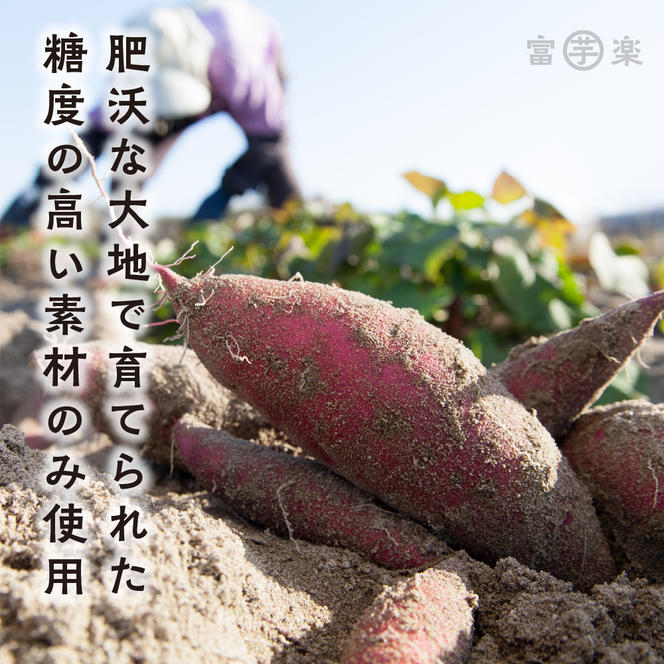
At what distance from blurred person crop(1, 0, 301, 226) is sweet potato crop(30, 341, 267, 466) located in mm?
2267

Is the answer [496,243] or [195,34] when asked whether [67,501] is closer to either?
[496,243]

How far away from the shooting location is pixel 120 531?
2.32 ft

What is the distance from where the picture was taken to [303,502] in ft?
3.12

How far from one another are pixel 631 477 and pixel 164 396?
0.84 m

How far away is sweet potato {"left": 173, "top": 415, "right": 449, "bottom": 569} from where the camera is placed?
34.9 inches

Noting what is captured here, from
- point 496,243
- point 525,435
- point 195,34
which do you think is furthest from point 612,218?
point 525,435

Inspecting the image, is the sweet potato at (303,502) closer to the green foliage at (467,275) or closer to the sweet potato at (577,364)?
the sweet potato at (577,364)

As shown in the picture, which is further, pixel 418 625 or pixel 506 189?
pixel 506 189

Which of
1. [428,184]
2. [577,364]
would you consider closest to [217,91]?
[428,184]

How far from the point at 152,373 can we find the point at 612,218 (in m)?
11.5

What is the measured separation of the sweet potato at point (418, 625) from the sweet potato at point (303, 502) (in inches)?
4.1

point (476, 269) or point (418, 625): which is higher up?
point (476, 269)

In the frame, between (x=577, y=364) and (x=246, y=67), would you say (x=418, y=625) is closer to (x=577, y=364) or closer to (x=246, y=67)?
(x=577, y=364)

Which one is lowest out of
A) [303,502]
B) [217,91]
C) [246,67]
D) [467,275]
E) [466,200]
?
[303,502]
